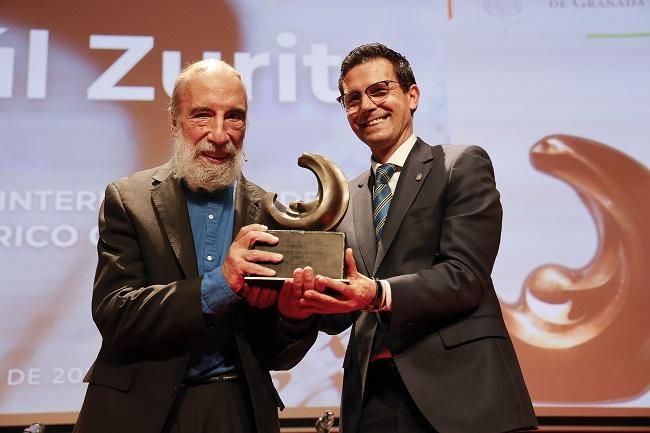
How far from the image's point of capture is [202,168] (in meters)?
1.89

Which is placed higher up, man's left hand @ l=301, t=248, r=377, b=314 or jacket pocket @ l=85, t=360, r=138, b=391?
man's left hand @ l=301, t=248, r=377, b=314

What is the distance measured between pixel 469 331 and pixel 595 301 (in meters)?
1.72

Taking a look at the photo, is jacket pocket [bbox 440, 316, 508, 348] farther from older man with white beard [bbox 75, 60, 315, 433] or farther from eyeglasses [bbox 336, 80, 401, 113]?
eyeglasses [bbox 336, 80, 401, 113]

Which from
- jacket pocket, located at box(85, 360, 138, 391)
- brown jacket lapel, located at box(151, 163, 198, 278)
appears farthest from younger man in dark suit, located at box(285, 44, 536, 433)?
jacket pocket, located at box(85, 360, 138, 391)

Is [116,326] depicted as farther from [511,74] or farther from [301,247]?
[511,74]

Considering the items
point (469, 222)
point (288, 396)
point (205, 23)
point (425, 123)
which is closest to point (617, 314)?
point (425, 123)

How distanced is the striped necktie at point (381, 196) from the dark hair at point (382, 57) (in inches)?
10.8

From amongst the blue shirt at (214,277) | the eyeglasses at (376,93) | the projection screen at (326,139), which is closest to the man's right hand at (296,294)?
the blue shirt at (214,277)

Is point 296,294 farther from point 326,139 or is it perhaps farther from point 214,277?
point 326,139

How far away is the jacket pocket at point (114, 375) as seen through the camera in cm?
168

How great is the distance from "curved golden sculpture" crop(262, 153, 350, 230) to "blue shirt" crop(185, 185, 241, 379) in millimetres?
139

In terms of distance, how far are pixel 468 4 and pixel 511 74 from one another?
420mm

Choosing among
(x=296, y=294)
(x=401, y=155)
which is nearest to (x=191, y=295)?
(x=296, y=294)

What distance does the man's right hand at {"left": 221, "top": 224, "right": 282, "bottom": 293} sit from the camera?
63.8 inches
